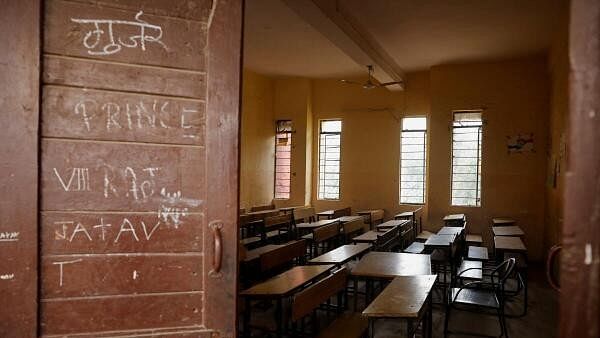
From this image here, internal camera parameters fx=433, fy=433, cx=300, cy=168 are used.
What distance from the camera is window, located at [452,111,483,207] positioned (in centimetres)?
770

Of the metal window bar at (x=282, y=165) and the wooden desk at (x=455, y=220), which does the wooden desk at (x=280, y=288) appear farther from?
the metal window bar at (x=282, y=165)

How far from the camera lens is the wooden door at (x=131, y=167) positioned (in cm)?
140

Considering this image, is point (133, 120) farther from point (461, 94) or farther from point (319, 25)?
point (461, 94)

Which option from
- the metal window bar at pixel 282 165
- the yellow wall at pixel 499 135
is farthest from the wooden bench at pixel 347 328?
the metal window bar at pixel 282 165

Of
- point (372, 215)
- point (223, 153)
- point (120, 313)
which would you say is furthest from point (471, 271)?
point (120, 313)

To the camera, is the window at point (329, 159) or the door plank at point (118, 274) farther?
the window at point (329, 159)

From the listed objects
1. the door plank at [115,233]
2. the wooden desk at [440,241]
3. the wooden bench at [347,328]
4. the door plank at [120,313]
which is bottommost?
the wooden bench at [347,328]

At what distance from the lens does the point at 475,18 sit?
5527 millimetres

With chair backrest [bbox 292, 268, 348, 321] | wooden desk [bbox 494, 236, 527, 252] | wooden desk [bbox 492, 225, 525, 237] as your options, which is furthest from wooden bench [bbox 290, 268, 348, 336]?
wooden desk [bbox 492, 225, 525, 237]

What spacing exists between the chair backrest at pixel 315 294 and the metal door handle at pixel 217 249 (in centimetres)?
118

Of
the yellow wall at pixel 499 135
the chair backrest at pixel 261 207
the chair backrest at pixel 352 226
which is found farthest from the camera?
the chair backrest at pixel 261 207

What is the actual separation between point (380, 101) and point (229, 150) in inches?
301

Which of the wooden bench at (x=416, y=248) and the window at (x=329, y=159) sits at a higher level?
the window at (x=329, y=159)

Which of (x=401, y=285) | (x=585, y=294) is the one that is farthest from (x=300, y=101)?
(x=585, y=294)
